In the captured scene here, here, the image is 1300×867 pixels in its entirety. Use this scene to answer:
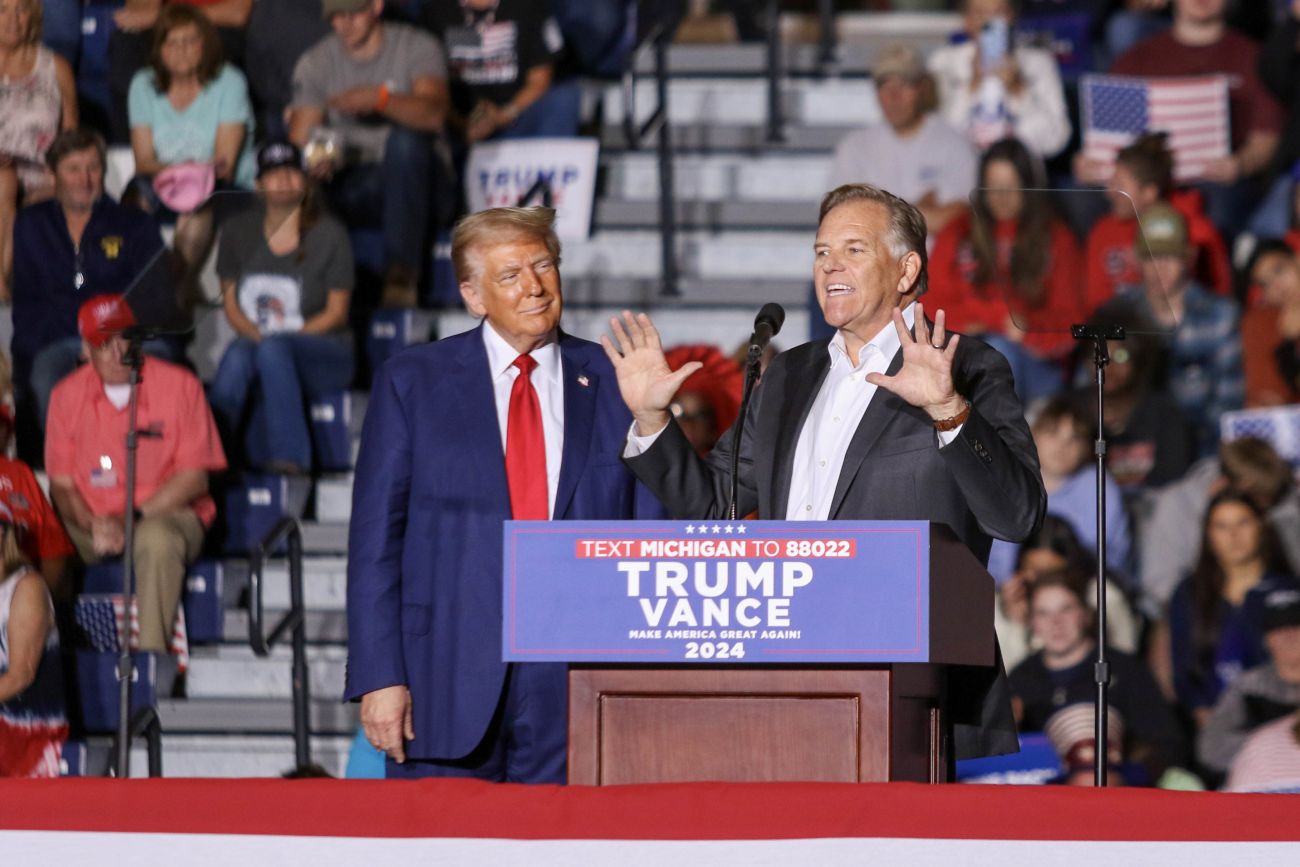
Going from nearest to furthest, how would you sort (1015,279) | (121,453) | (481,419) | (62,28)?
1. (481,419)
2. (121,453)
3. (1015,279)
4. (62,28)

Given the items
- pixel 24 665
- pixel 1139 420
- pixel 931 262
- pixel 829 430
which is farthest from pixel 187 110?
pixel 829 430

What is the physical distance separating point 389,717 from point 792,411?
0.89 metres

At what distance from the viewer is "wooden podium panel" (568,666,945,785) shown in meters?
2.97

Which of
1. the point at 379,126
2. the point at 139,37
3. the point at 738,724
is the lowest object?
the point at 738,724

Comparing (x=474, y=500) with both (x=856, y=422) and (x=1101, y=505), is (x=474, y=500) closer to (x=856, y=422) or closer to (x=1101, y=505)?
(x=856, y=422)

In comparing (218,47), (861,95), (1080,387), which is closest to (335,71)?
(218,47)

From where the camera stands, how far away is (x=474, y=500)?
380cm

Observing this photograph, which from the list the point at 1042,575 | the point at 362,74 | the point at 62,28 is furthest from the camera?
the point at 62,28

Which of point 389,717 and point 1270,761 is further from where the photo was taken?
point 1270,761

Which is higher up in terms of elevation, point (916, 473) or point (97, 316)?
point (97, 316)

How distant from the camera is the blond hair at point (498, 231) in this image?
154 inches

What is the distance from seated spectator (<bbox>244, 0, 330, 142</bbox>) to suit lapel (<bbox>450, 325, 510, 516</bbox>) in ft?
13.4

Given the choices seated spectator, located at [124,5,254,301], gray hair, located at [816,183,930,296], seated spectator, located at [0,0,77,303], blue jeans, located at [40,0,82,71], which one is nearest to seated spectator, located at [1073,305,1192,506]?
seated spectator, located at [124,5,254,301]

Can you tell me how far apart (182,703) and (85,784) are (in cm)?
369
